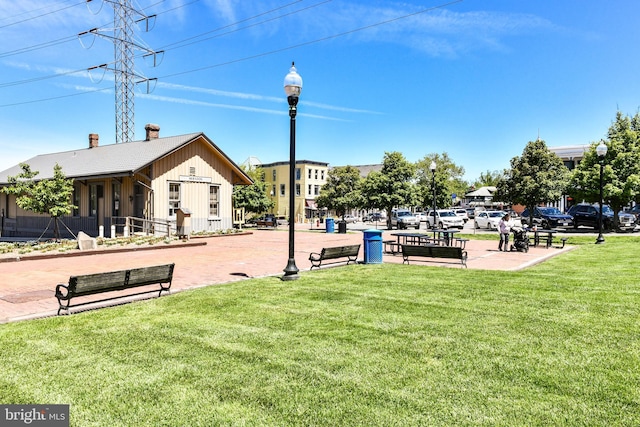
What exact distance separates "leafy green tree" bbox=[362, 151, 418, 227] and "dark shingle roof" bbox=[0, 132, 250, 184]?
37.9 ft

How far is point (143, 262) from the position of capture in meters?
15.5

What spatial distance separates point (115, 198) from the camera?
2825 centimetres

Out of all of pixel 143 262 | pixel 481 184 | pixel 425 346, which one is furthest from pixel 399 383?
pixel 481 184

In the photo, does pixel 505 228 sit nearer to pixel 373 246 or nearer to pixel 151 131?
pixel 373 246

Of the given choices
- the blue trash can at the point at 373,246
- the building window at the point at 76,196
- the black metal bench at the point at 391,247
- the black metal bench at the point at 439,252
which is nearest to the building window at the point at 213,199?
the building window at the point at 76,196

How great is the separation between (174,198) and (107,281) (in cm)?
2142

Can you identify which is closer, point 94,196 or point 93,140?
point 94,196

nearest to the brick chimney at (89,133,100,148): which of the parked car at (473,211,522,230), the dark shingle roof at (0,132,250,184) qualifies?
the dark shingle roof at (0,132,250,184)

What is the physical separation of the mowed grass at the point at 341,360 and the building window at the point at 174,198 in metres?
20.6

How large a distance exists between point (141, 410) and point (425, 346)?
3.25m

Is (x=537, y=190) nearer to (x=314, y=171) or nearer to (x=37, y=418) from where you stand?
(x=37, y=418)

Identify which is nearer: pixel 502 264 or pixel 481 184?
pixel 502 264

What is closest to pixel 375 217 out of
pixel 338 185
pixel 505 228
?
pixel 338 185

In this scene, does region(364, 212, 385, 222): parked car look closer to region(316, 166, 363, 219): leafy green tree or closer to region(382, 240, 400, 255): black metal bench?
region(316, 166, 363, 219): leafy green tree
